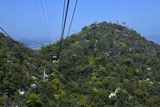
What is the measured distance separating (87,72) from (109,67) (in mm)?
2766

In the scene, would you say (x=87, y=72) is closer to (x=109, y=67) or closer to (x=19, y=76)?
(x=109, y=67)

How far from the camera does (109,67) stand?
50250mm

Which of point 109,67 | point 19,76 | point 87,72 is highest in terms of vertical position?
point 109,67

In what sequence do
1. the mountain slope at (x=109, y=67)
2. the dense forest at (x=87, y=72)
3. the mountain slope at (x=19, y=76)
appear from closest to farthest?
the mountain slope at (x=19, y=76) < the dense forest at (x=87, y=72) < the mountain slope at (x=109, y=67)

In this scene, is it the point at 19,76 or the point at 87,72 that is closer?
the point at 19,76

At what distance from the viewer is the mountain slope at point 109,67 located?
139 ft

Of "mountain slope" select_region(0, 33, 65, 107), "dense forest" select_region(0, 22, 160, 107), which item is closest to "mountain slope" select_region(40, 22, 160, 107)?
"dense forest" select_region(0, 22, 160, 107)

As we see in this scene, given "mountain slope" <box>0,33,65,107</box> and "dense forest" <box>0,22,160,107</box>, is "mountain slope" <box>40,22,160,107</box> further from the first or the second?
"mountain slope" <box>0,33,65,107</box>

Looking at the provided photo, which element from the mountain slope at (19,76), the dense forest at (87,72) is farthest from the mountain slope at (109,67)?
the mountain slope at (19,76)

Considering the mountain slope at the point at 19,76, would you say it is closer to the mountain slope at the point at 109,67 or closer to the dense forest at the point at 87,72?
the dense forest at the point at 87,72

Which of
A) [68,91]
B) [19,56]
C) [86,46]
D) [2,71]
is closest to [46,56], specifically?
[86,46]

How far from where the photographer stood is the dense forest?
3834cm

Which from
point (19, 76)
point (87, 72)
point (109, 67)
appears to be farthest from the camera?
point (109, 67)

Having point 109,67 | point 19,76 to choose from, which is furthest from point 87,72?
point 19,76
